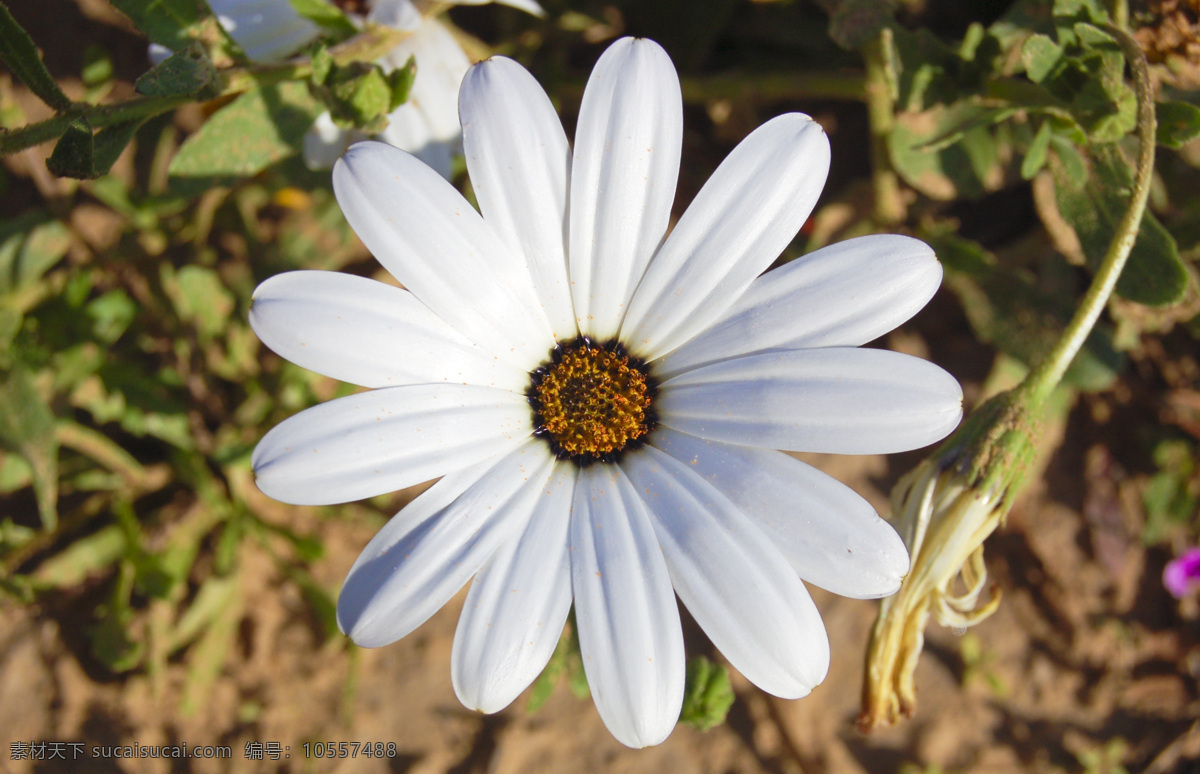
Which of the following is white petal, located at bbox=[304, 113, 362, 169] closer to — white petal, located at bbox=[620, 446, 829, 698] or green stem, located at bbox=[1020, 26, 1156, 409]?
white petal, located at bbox=[620, 446, 829, 698]

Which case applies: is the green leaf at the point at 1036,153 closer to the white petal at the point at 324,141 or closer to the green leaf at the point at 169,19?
the white petal at the point at 324,141

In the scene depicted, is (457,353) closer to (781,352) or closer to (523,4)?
(781,352)

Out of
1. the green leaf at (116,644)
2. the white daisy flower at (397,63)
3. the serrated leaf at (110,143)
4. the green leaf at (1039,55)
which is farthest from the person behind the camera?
the green leaf at (116,644)

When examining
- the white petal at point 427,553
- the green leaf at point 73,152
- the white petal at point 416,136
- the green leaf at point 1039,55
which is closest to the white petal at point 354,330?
the white petal at point 427,553

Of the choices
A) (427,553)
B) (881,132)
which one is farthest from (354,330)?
(881,132)

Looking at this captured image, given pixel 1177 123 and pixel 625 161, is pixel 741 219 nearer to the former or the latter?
pixel 625 161

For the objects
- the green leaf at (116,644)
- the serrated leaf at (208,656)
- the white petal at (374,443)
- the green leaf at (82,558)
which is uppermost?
the white petal at (374,443)
